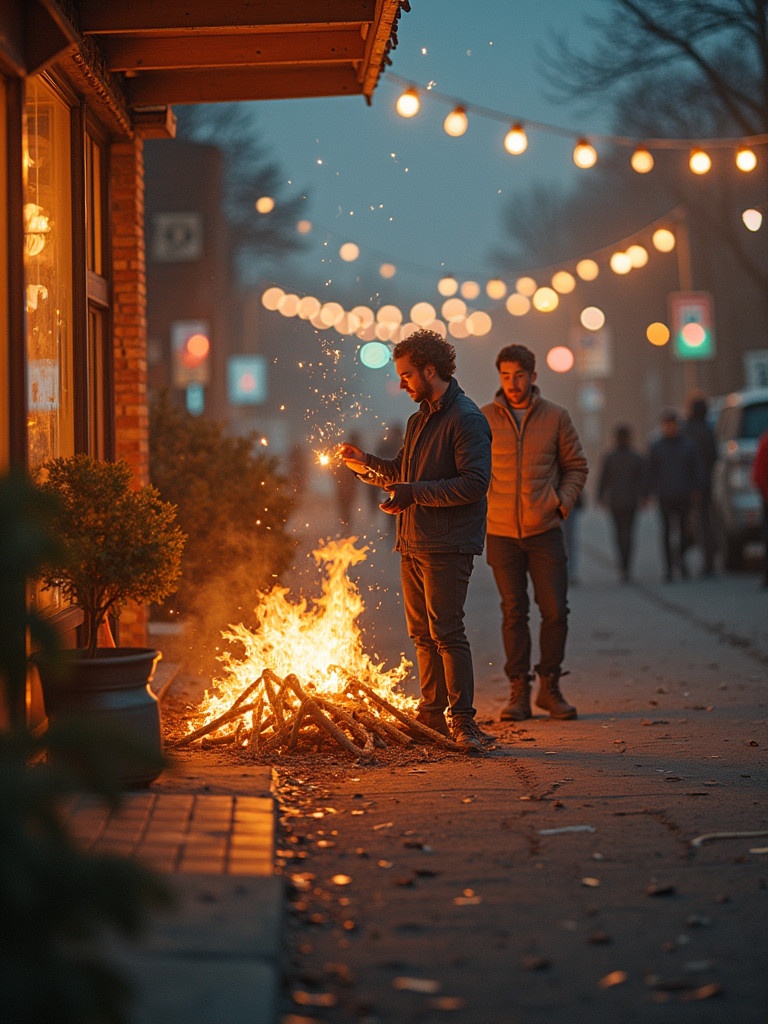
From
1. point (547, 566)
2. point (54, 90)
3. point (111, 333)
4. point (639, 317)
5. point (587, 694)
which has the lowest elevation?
point (587, 694)

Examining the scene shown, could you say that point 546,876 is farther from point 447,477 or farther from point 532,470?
point 532,470

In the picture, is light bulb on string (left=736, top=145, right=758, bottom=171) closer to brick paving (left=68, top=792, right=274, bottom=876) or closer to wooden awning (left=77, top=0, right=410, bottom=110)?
wooden awning (left=77, top=0, right=410, bottom=110)

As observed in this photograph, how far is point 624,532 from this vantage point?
62.6 ft

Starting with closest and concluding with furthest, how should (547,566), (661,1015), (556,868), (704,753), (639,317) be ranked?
(661,1015), (556,868), (704,753), (547,566), (639,317)

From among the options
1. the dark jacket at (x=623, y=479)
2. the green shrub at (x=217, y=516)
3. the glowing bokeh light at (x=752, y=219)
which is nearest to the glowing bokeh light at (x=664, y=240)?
the glowing bokeh light at (x=752, y=219)

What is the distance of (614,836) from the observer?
573cm

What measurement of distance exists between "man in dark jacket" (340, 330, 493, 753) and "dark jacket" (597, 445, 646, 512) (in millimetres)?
11245

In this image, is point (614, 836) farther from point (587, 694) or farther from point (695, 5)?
point (695, 5)

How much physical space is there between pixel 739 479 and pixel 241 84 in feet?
35.9

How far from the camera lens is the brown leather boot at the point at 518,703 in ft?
29.0

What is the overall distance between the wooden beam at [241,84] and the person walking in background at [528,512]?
227 centimetres

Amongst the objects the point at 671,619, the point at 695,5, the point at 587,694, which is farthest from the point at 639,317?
the point at 587,694

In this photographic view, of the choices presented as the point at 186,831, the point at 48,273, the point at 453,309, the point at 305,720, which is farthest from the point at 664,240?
the point at 186,831

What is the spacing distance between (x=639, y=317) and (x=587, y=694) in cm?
5815
